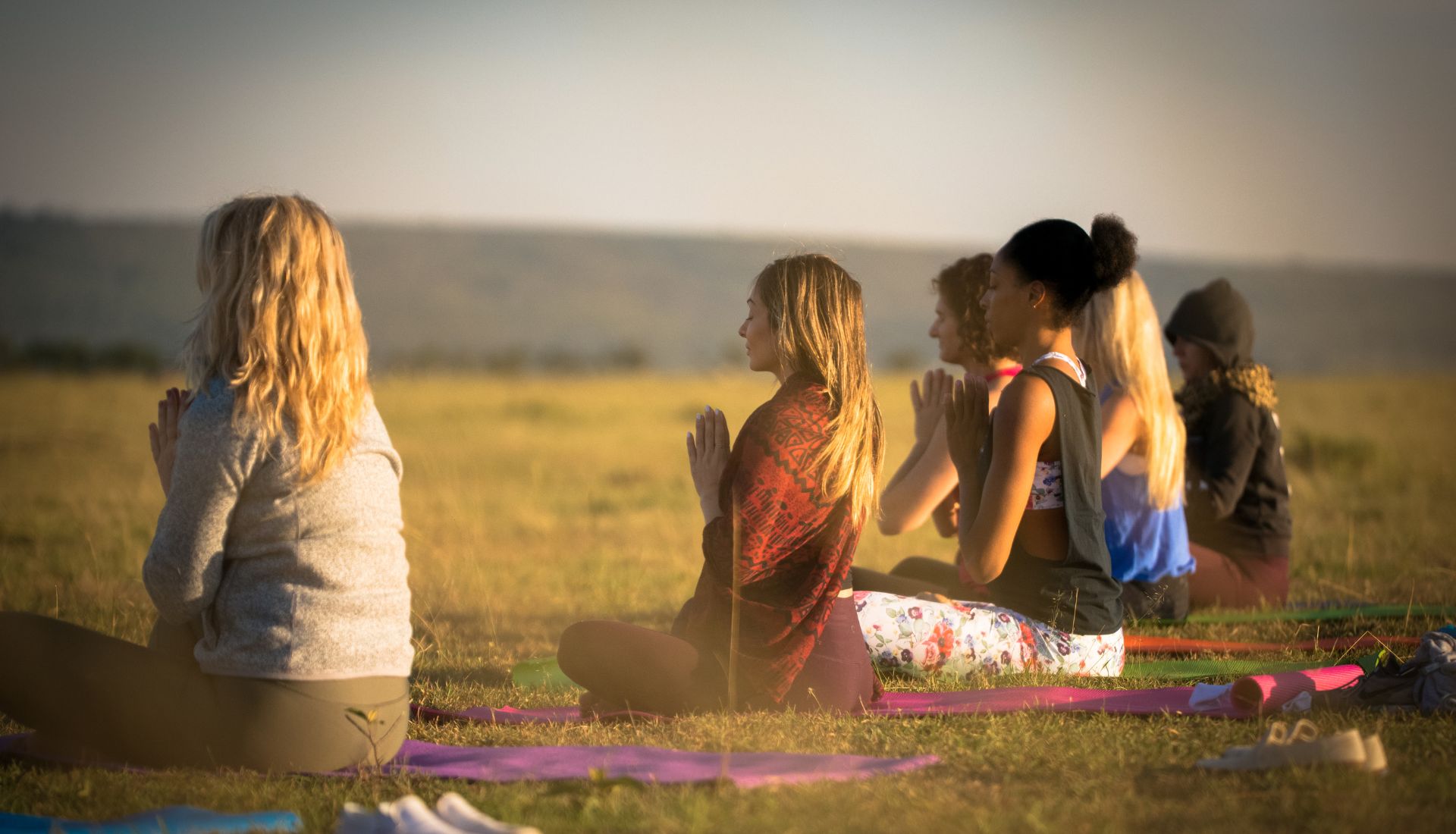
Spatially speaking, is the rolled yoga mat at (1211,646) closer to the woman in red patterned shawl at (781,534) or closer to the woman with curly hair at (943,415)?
the woman with curly hair at (943,415)

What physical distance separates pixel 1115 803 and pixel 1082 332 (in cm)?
295

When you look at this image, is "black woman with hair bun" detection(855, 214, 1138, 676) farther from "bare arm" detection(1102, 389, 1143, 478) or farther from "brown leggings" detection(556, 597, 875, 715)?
"bare arm" detection(1102, 389, 1143, 478)

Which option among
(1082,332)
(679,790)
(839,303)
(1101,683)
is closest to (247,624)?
(679,790)

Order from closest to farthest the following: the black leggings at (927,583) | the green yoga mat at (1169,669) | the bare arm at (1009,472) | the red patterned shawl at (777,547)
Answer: the red patterned shawl at (777,547)
the bare arm at (1009,472)
the green yoga mat at (1169,669)
the black leggings at (927,583)

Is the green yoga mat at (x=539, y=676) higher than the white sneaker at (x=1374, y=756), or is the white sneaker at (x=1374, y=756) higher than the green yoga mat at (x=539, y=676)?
the white sneaker at (x=1374, y=756)

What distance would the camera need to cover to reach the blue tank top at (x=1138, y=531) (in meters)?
5.62

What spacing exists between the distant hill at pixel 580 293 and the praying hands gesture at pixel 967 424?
5932 cm

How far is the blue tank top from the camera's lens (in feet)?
18.4

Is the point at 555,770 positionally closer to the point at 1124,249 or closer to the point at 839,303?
the point at 839,303

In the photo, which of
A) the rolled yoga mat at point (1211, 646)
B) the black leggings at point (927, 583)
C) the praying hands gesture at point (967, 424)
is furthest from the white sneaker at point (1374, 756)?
the rolled yoga mat at point (1211, 646)

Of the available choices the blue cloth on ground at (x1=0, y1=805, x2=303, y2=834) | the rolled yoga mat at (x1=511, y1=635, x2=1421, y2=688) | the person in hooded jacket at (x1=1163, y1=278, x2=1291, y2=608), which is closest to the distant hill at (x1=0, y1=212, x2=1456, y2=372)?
the person in hooded jacket at (x1=1163, y1=278, x2=1291, y2=608)

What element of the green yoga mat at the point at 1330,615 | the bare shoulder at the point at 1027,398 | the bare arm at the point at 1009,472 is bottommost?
the green yoga mat at the point at 1330,615

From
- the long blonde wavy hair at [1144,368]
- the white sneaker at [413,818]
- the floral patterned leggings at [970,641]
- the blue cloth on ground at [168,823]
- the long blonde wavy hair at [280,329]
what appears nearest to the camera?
the white sneaker at [413,818]

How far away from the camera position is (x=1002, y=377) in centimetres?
540
